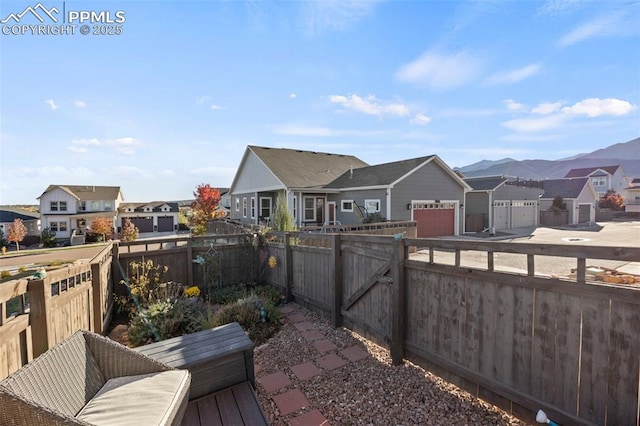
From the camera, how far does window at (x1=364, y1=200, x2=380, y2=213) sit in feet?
50.4

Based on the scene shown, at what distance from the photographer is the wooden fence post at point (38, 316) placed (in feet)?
7.90

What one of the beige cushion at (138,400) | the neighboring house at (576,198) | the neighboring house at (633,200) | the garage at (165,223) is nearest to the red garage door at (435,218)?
the beige cushion at (138,400)

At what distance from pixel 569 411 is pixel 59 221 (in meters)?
42.4

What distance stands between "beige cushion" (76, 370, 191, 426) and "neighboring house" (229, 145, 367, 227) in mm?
14280

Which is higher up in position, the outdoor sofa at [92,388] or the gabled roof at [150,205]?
the gabled roof at [150,205]

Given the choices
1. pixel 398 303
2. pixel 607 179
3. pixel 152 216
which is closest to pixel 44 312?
pixel 398 303

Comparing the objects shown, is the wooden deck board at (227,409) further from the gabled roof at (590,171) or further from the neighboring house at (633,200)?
the gabled roof at (590,171)

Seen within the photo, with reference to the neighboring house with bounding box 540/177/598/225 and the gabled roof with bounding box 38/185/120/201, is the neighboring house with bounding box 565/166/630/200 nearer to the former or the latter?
the neighboring house with bounding box 540/177/598/225

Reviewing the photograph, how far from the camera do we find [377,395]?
3111mm

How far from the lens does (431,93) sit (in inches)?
460

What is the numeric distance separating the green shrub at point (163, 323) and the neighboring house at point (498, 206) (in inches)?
742

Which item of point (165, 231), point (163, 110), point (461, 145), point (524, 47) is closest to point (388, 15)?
point (524, 47)

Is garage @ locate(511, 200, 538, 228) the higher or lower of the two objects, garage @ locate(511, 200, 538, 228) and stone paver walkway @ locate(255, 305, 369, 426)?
the higher

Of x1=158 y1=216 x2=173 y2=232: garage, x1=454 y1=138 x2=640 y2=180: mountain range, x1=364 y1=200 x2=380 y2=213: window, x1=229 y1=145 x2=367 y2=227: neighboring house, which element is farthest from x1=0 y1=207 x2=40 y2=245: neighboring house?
x1=454 y1=138 x2=640 y2=180: mountain range
